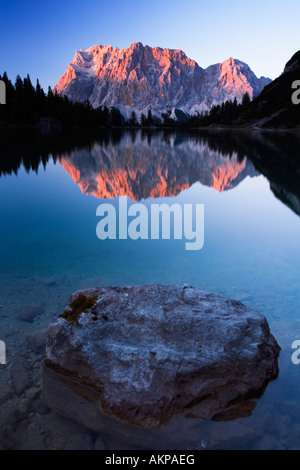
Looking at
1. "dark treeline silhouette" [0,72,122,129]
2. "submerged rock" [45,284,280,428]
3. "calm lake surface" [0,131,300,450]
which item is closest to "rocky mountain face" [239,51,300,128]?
"dark treeline silhouette" [0,72,122,129]

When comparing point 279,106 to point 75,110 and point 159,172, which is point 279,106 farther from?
point 159,172

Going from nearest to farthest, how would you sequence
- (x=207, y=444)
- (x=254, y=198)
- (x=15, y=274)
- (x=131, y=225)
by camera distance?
1. (x=207, y=444)
2. (x=15, y=274)
3. (x=131, y=225)
4. (x=254, y=198)

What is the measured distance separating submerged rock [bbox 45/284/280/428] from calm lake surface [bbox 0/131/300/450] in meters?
0.38

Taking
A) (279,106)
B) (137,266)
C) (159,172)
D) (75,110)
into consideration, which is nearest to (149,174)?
(159,172)

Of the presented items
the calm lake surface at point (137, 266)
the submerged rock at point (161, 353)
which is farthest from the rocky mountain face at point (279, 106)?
the submerged rock at point (161, 353)

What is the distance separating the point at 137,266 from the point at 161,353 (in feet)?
17.3

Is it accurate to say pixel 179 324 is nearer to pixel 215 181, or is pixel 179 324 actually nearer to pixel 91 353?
pixel 91 353

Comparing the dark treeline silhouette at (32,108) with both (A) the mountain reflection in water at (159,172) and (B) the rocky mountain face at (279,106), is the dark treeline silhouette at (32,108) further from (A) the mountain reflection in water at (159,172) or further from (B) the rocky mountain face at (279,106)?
(B) the rocky mountain face at (279,106)

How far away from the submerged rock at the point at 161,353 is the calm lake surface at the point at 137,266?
0.38 meters

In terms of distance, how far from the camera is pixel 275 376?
19.0ft

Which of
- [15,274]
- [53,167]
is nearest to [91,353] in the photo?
[15,274]

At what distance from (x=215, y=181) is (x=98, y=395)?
76.8 ft

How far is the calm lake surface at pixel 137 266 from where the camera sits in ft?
16.1

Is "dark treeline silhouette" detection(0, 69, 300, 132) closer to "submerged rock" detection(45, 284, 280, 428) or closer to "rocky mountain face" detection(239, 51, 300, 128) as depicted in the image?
"rocky mountain face" detection(239, 51, 300, 128)
